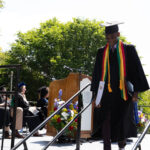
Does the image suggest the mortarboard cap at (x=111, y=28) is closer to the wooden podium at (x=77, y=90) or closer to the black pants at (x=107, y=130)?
the black pants at (x=107, y=130)

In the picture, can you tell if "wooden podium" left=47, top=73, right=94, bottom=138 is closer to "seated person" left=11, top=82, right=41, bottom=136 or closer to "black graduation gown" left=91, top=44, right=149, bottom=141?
"seated person" left=11, top=82, right=41, bottom=136

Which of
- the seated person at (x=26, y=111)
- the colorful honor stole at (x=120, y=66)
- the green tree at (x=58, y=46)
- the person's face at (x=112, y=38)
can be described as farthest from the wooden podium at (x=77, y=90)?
the green tree at (x=58, y=46)

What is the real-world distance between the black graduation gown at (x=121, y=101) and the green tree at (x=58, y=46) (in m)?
22.2

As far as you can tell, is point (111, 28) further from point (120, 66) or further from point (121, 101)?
point (121, 101)

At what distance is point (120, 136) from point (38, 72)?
26.8 meters

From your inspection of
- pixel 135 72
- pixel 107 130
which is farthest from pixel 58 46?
pixel 107 130

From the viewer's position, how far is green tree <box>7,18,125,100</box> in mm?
27328

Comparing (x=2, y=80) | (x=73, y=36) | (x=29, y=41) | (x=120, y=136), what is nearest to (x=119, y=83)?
(x=120, y=136)

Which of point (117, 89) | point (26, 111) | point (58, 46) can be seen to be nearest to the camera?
point (117, 89)

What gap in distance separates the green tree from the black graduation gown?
22152mm

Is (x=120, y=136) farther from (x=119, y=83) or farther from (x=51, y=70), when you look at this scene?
(x=51, y=70)

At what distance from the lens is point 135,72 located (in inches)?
159

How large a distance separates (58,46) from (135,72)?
80.2 ft

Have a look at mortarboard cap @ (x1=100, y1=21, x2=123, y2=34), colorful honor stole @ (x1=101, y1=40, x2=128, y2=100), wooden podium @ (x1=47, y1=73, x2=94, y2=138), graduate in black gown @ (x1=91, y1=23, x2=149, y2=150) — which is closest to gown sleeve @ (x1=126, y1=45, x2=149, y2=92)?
graduate in black gown @ (x1=91, y1=23, x2=149, y2=150)
